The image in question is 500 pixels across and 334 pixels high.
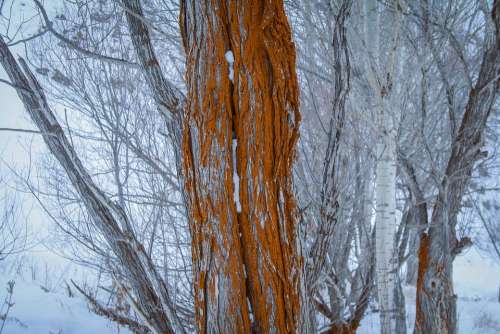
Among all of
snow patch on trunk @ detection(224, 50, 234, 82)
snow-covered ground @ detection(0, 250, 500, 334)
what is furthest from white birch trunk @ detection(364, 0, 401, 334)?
snow-covered ground @ detection(0, 250, 500, 334)

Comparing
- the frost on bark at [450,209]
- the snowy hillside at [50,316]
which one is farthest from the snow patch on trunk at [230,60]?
the snowy hillside at [50,316]

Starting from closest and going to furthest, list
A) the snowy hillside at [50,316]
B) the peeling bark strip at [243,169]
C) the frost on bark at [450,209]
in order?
1. the peeling bark strip at [243,169]
2. the frost on bark at [450,209]
3. the snowy hillside at [50,316]

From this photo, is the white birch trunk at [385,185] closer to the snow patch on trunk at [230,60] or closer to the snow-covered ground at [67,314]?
the snow patch on trunk at [230,60]

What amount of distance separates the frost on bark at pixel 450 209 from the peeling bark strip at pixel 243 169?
2154 millimetres

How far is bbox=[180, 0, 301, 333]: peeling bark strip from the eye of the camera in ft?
4.01

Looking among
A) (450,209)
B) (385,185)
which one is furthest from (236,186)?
(450,209)

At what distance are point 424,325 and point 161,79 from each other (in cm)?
292

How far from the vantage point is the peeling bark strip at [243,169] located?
4.01 feet

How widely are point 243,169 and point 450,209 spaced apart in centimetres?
265

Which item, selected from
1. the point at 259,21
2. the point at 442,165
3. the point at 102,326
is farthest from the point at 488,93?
the point at 102,326

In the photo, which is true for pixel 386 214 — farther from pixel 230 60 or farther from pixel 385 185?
pixel 230 60

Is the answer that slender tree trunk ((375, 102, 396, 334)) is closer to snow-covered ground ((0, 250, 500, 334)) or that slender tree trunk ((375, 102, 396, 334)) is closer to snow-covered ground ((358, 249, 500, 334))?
snow-covered ground ((358, 249, 500, 334))

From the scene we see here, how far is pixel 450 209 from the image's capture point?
10.6 feet

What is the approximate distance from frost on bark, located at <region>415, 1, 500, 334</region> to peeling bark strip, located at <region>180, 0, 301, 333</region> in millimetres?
2154
